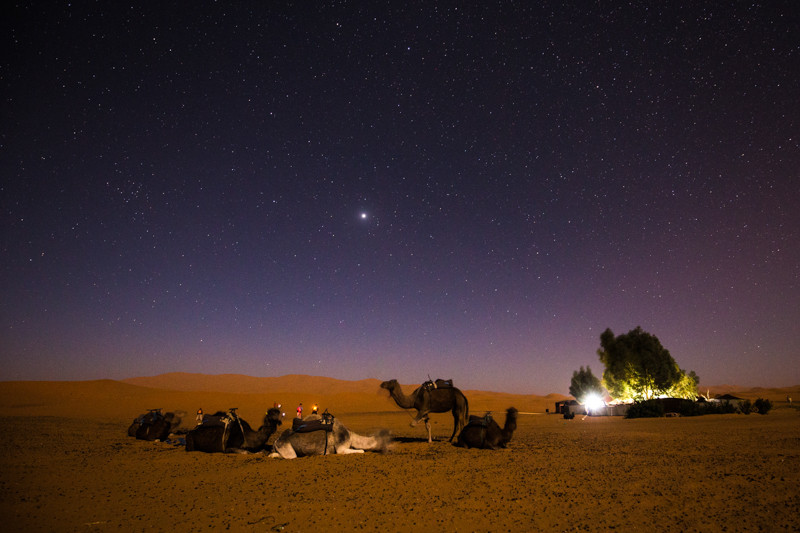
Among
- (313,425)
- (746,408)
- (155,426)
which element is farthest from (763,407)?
(155,426)

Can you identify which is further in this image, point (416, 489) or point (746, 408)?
point (746, 408)

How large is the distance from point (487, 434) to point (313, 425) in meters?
5.25

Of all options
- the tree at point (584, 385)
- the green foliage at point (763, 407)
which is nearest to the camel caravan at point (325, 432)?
the green foliage at point (763, 407)

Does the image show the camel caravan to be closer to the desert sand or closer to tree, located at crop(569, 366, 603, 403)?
the desert sand

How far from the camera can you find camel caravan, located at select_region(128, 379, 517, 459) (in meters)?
11.5

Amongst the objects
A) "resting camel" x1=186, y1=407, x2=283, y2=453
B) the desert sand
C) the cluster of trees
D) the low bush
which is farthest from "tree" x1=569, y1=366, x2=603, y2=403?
"resting camel" x1=186, y1=407, x2=283, y2=453

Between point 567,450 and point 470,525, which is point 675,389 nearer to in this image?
point 567,450

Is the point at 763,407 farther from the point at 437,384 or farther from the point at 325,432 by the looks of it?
the point at 325,432

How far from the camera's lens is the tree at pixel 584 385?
60.5 meters

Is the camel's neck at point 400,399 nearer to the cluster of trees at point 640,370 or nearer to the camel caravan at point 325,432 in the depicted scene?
the camel caravan at point 325,432

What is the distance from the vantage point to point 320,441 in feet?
37.6

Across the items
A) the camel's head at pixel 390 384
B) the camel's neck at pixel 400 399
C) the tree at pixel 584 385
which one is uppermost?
the camel's head at pixel 390 384

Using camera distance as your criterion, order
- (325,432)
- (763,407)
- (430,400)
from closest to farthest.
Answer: (325,432) → (430,400) → (763,407)

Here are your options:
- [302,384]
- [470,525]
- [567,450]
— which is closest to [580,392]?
[567,450]
